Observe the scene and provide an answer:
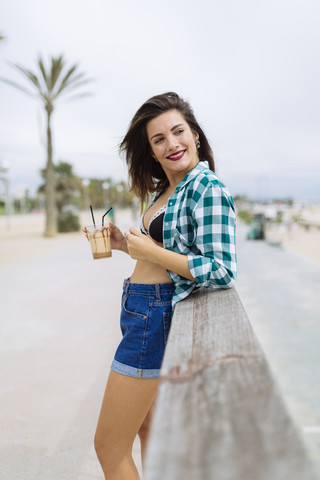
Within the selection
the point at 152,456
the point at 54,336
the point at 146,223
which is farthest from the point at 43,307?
the point at 152,456

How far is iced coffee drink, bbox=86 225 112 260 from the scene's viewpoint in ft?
6.63

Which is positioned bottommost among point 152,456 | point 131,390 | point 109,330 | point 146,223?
point 109,330

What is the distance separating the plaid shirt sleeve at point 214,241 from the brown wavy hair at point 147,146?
21.3 inches

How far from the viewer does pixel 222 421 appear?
635mm

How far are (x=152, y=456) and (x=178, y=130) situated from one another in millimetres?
1454

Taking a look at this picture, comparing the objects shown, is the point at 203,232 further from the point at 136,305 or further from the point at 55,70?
the point at 55,70

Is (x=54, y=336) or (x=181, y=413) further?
(x=54, y=336)

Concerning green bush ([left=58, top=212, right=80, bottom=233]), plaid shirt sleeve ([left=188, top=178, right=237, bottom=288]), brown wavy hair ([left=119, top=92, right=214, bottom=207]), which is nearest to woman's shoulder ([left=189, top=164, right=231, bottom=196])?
plaid shirt sleeve ([left=188, top=178, right=237, bottom=288])

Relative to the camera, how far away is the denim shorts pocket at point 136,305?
5.36 ft

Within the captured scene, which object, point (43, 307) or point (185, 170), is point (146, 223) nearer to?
point (185, 170)

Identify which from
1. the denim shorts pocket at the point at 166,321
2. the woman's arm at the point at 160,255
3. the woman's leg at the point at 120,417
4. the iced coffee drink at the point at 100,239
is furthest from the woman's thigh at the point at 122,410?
the iced coffee drink at the point at 100,239

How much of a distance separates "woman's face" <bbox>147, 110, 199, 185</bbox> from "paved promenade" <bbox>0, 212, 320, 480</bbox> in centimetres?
53

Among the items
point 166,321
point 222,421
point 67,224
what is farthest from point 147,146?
point 67,224

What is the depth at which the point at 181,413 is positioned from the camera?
67cm
